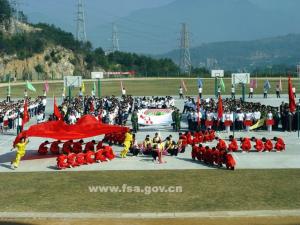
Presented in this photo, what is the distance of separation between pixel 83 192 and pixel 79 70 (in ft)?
363

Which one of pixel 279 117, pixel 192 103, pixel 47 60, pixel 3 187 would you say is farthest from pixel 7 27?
pixel 3 187

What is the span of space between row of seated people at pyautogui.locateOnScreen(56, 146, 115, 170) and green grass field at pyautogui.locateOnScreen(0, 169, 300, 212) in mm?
1007

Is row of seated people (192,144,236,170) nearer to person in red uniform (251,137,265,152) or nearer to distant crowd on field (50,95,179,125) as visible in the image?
person in red uniform (251,137,265,152)

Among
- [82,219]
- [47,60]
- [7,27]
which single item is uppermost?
[7,27]

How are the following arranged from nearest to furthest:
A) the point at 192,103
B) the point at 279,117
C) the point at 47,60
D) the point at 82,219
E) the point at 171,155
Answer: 1. the point at 82,219
2. the point at 171,155
3. the point at 279,117
4. the point at 192,103
5. the point at 47,60

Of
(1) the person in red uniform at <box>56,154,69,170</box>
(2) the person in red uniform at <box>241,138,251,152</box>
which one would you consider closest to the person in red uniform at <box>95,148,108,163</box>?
(1) the person in red uniform at <box>56,154,69,170</box>

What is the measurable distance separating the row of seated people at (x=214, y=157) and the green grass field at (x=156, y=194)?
0.58 m

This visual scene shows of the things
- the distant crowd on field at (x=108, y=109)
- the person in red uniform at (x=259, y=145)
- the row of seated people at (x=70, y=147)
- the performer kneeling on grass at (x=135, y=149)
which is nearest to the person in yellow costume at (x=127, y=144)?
the performer kneeling on grass at (x=135, y=149)

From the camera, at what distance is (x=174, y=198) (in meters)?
19.0

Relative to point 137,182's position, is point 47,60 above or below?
above

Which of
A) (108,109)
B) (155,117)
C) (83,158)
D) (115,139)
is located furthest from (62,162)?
(108,109)

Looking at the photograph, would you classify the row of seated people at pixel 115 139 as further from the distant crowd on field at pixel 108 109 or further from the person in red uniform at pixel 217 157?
the person in red uniform at pixel 217 157

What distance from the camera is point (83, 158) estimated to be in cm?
2497

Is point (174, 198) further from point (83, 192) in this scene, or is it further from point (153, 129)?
point (153, 129)
